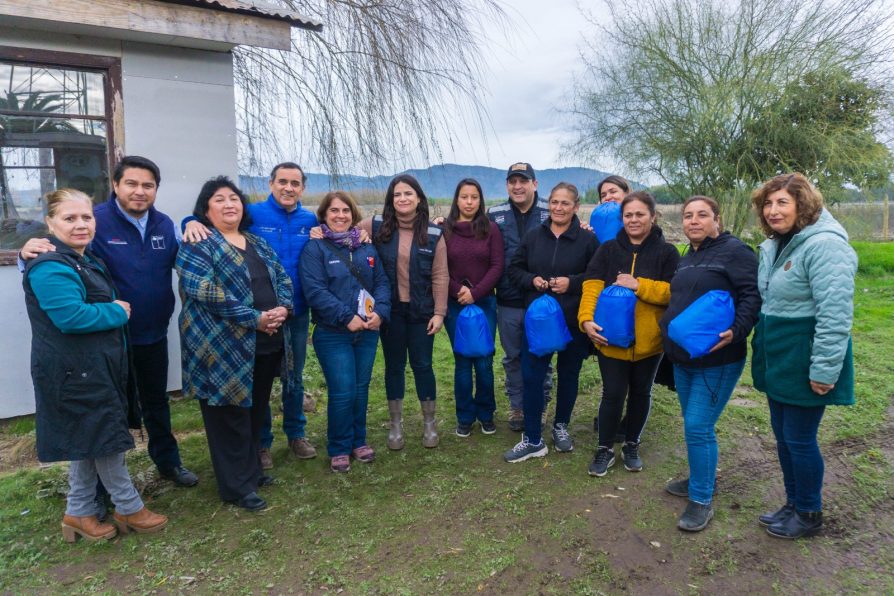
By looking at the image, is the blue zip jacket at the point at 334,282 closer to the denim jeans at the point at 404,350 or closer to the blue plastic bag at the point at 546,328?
the denim jeans at the point at 404,350

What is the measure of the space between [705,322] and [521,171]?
1.86 metres

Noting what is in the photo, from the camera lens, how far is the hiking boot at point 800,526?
3090 mm

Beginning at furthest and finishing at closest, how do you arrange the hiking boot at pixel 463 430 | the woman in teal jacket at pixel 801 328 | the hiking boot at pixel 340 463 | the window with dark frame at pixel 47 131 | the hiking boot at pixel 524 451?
the hiking boot at pixel 463 430 → the window with dark frame at pixel 47 131 → the hiking boot at pixel 524 451 → the hiking boot at pixel 340 463 → the woman in teal jacket at pixel 801 328

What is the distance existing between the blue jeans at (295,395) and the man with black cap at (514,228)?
144 centimetres

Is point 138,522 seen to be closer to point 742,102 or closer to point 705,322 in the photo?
point 705,322

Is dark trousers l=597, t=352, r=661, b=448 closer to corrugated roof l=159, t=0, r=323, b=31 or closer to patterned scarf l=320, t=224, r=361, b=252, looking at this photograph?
patterned scarf l=320, t=224, r=361, b=252

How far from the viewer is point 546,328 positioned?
3863mm

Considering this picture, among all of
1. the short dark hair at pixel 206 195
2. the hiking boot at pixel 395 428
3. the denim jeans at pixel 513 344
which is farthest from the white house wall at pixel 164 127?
the denim jeans at pixel 513 344

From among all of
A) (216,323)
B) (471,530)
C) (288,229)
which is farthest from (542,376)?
(216,323)

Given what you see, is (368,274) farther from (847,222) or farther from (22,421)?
(847,222)

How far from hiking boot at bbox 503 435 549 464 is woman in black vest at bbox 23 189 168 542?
2370 mm

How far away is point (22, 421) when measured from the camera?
470cm

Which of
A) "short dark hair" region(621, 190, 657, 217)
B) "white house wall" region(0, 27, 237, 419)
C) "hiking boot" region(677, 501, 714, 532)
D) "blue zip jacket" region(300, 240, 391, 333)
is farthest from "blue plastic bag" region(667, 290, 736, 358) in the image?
"white house wall" region(0, 27, 237, 419)

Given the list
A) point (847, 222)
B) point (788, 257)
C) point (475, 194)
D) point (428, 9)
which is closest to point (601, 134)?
point (847, 222)
